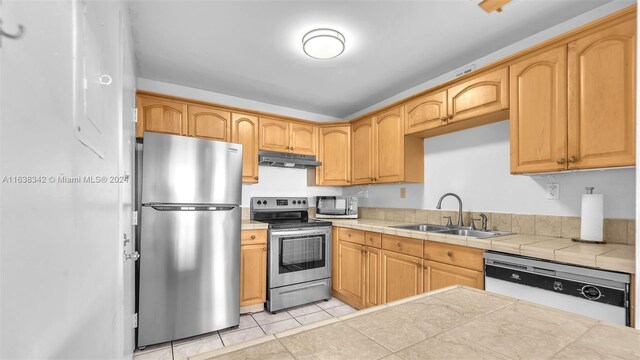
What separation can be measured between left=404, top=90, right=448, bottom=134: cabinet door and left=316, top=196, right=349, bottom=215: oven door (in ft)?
3.68

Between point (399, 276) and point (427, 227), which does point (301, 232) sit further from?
point (427, 227)

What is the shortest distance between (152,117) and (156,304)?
63.8 inches

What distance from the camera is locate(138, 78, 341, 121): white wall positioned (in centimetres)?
290

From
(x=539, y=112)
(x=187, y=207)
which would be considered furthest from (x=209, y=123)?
(x=539, y=112)

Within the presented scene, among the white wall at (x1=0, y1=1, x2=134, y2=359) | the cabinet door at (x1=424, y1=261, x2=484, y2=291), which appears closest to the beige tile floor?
the cabinet door at (x1=424, y1=261, x2=484, y2=291)

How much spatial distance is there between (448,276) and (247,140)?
90.9 inches

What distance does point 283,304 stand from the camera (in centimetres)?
279

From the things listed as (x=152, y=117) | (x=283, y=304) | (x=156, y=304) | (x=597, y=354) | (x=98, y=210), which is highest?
(x=152, y=117)

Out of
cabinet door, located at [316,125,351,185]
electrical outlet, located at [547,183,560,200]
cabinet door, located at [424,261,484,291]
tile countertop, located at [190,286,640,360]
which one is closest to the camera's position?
tile countertop, located at [190,286,640,360]

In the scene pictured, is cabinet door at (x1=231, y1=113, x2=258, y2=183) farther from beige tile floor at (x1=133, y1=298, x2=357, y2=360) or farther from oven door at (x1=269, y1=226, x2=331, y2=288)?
beige tile floor at (x1=133, y1=298, x2=357, y2=360)

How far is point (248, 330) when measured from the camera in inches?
96.3

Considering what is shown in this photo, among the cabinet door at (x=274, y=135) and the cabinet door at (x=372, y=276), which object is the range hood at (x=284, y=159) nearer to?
the cabinet door at (x=274, y=135)

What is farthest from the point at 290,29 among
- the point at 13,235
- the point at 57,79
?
the point at 13,235

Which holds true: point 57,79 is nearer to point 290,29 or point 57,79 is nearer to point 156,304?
point 290,29
